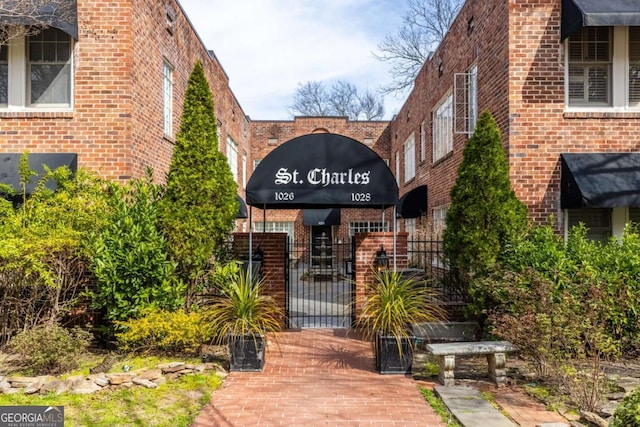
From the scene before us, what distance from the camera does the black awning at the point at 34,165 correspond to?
7894mm

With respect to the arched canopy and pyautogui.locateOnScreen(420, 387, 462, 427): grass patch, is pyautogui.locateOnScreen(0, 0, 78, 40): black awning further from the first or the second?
pyautogui.locateOnScreen(420, 387, 462, 427): grass patch

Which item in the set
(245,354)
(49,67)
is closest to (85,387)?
(245,354)

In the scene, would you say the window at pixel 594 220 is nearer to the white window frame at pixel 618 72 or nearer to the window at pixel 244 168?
the white window frame at pixel 618 72

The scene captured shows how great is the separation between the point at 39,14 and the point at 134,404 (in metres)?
6.70

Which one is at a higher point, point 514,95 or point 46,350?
point 514,95

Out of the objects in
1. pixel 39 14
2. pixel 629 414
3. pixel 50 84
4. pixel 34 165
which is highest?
pixel 39 14

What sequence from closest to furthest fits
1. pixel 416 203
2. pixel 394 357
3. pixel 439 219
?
pixel 394 357 → pixel 439 219 → pixel 416 203

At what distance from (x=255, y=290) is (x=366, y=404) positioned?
236 cm

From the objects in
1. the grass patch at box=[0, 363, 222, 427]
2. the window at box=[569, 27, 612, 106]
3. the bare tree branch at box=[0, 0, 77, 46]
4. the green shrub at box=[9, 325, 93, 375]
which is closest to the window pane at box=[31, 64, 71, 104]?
the bare tree branch at box=[0, 0, 77, 46]

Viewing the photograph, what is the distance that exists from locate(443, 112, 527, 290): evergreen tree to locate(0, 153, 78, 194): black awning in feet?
22.6

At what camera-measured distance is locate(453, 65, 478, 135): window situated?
10344mm

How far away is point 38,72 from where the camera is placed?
8742 millimetres

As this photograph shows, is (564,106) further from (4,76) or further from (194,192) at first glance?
(4,76)

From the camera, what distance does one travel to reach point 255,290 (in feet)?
21.8
